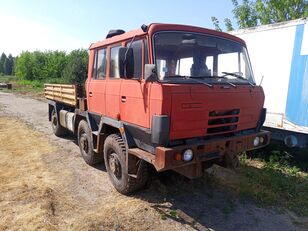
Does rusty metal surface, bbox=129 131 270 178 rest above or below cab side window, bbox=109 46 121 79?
below

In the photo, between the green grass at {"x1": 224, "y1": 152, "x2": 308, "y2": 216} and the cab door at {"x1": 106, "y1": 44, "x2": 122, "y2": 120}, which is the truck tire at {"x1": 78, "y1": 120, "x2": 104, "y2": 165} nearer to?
the cab door at {"x1": 106, "y1": 44, "x2": 122, "y2": 120}

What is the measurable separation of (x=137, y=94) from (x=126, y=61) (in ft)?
1.66

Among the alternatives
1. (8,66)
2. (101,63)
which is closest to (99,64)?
(101,63)

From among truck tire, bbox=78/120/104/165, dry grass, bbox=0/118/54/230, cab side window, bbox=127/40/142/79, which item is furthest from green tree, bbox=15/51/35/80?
cab side window, bbox=127/40/142/79

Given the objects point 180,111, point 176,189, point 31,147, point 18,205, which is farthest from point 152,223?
point 31,147

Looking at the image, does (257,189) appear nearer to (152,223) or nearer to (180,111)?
(152,223)

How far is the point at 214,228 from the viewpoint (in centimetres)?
396

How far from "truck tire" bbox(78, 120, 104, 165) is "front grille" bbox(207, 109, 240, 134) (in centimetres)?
291

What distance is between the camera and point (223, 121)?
→ 14.2 ft

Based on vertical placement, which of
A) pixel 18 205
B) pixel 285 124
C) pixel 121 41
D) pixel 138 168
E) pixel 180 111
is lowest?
pixel 18 205

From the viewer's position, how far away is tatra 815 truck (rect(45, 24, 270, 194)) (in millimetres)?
3744

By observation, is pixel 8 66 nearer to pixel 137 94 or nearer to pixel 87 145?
pixel 87 145

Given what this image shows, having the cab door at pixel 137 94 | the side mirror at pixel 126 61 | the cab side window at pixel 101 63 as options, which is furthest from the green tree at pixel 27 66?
the side mirror at pixel 126 61

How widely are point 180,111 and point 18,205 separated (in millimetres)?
3006
